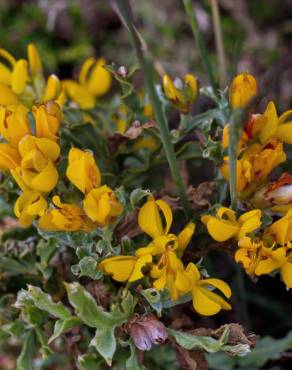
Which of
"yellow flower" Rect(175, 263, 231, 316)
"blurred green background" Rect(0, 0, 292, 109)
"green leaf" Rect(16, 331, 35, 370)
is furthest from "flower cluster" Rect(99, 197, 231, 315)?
"blurred green background" Rect(0, 0, 292, 109)

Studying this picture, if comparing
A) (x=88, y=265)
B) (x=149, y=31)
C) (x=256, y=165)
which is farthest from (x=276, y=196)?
(x=149, y=31)

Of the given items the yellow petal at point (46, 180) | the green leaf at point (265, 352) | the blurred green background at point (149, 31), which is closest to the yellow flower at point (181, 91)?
the yellow petal at point (46, 180)

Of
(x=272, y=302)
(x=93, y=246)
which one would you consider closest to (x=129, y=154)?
(x=93, y=246)

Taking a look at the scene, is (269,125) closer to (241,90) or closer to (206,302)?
(241,90)

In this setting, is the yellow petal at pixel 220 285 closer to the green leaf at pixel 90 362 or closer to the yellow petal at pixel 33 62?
the green leaf at pixel 90 362

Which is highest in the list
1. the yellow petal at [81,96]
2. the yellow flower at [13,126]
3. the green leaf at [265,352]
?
the yellow flower at [13,126]

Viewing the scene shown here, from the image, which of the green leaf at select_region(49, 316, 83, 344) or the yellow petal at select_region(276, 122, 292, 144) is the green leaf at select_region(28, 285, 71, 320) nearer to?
the green leaf at select_region(49, 316, 83, 344)

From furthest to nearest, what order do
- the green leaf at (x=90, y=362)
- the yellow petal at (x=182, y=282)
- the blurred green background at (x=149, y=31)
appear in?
the blurred green background at (x=149, y=31), the green leaf at (x=90, y=362), the yellow petal at (x=182, y=282)
